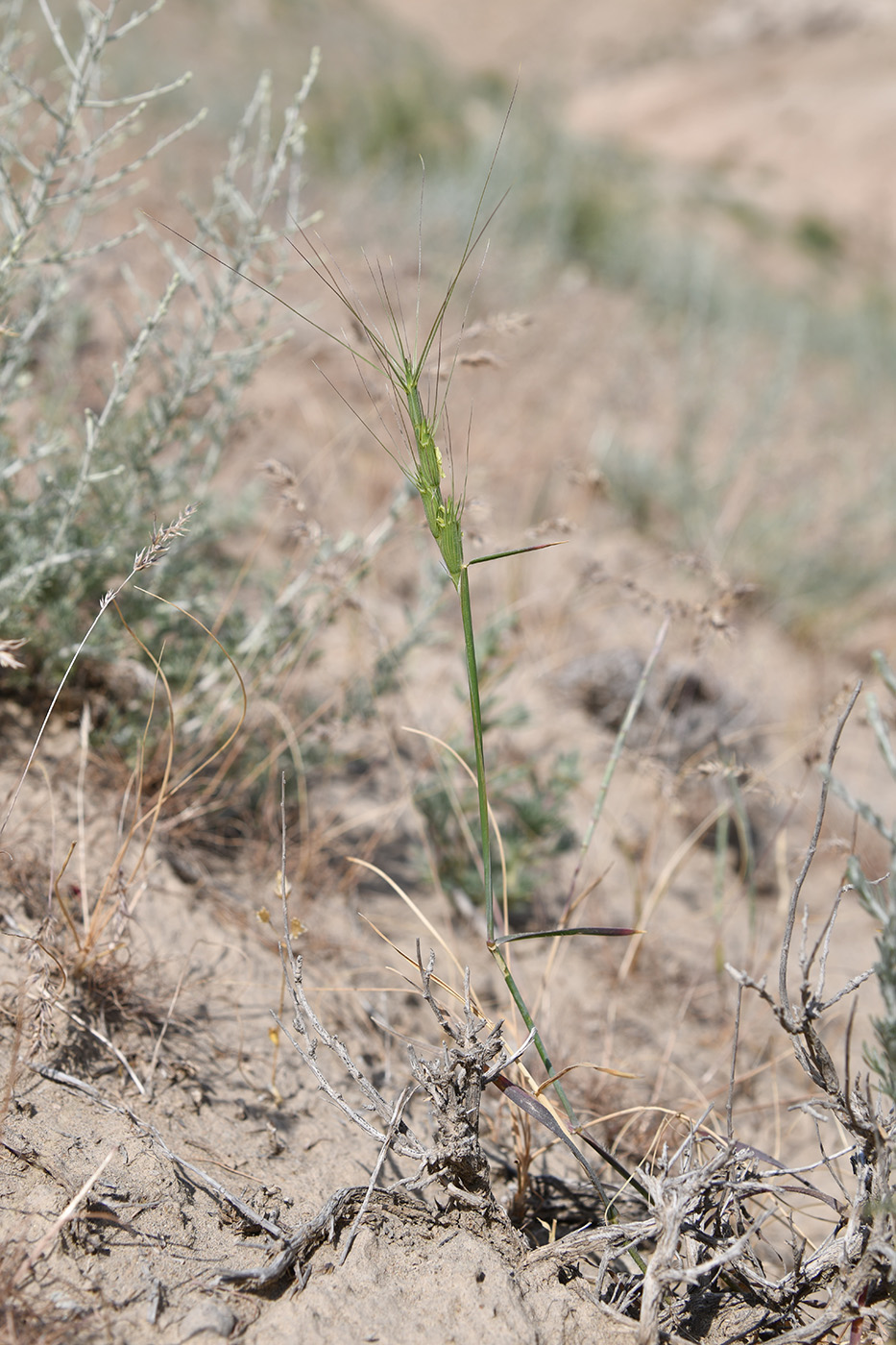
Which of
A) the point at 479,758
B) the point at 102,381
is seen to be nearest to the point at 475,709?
the point at 479,758

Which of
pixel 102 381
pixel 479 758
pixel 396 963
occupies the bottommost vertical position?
pixel 396 963

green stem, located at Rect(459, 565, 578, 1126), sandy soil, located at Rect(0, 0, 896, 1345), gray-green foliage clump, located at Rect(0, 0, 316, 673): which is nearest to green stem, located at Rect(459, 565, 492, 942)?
green stem, located at Rect(459, 565, 578, 1126)

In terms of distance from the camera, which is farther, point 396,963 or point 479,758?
point 396,963

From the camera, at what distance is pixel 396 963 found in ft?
7.05

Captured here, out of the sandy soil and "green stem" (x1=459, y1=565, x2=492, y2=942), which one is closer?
"green stem" (x1=459, y1=565, x2=492, y2=942)

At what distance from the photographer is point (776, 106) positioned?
115 feet

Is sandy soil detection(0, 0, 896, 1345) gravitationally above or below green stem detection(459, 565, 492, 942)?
below

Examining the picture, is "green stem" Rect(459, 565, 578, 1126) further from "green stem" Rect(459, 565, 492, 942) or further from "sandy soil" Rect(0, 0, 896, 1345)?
"sandy soil" Rect(0, 0, 896, 1345)

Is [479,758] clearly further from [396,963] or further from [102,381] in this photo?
[102,381]

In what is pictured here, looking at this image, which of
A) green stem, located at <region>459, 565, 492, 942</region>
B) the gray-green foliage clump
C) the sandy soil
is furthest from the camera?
the gray-green foliage clump

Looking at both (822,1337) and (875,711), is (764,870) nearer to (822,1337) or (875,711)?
(822,1337)

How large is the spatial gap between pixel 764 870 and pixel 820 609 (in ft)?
6.13

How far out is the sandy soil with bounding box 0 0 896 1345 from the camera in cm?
123

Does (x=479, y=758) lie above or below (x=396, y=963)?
above
